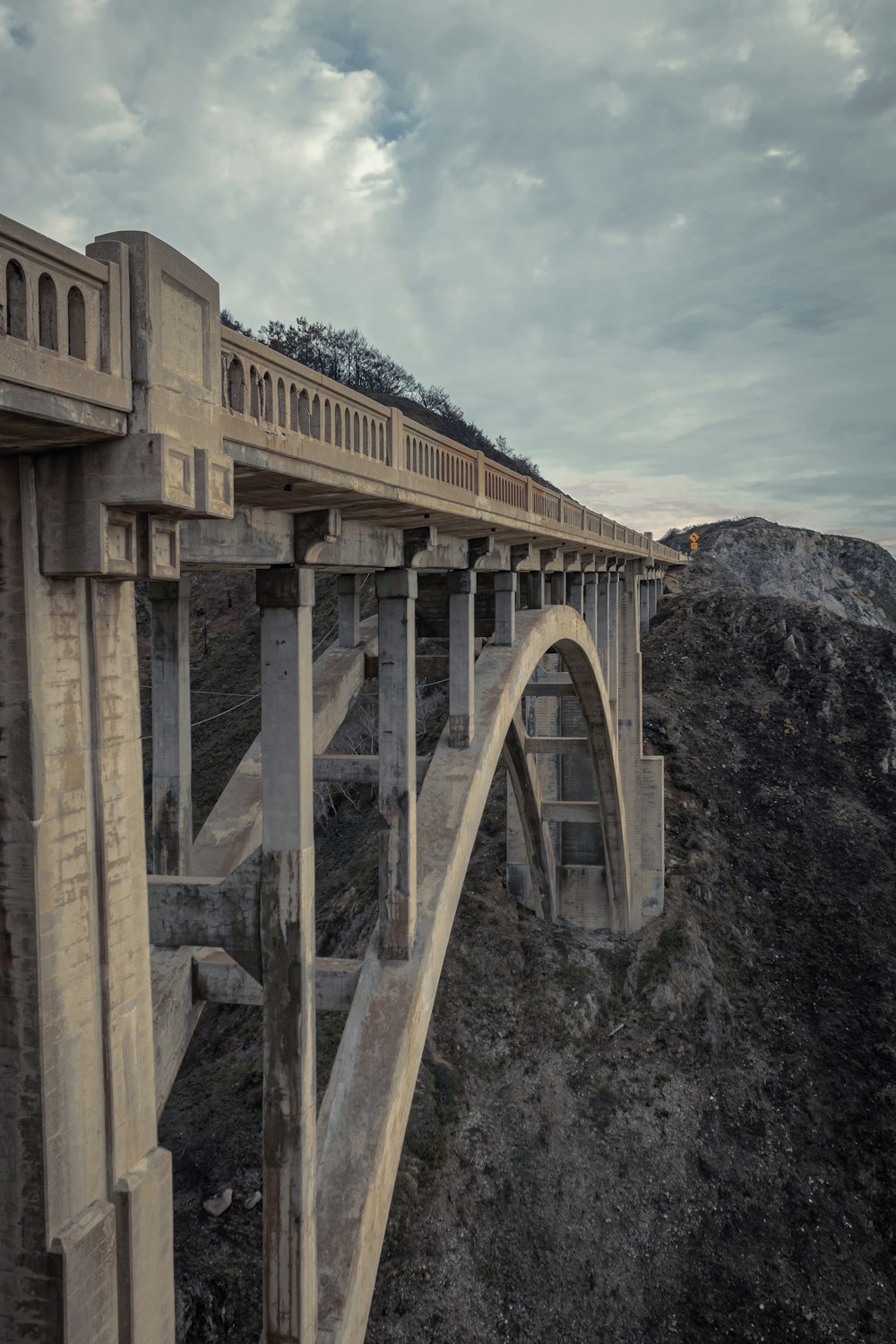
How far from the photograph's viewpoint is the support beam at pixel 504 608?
1248 centimetres

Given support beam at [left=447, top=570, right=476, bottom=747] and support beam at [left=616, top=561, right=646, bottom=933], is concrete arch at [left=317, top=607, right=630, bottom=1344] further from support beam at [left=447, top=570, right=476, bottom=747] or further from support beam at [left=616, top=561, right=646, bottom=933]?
support beam at [left=616, top=561, right=646, bottom=933]

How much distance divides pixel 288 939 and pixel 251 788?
10.5 ft

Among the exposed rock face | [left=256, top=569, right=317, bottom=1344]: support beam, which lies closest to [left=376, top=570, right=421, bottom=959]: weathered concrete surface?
[left=256, top=569, right=317, bottom=1344]: support beam

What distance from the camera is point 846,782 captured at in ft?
98.3

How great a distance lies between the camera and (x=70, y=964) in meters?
3.48

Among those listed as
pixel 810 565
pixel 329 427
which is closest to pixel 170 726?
pixel 329 427

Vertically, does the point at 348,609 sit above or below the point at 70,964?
above

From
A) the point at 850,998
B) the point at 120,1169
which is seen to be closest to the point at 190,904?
the point at 120,1169

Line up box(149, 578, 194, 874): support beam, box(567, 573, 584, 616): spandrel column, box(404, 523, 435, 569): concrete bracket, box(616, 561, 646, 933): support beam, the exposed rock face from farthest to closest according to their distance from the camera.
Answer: the exposed rock face < box(616, 561, 646, 933): support beam < box(567, 573, 584, 616): spandrel column < box(404, 523, 435, 569): concrete bracket < box(149, 578, 194, 874): support beam

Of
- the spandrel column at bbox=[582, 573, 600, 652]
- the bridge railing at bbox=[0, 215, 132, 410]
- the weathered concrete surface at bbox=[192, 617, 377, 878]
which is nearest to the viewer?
the bridge railing at bbox=[0, 215, 132, 410]

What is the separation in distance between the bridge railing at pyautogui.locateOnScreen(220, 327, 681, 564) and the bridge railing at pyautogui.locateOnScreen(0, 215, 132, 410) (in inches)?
30.5

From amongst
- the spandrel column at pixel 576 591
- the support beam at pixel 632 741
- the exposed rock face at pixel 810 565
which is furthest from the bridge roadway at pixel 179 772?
the exposed rock face at pixel 810 565

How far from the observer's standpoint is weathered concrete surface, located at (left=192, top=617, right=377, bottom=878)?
7910 millimetres

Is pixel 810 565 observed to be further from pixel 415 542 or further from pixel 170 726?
pixel 170 726
